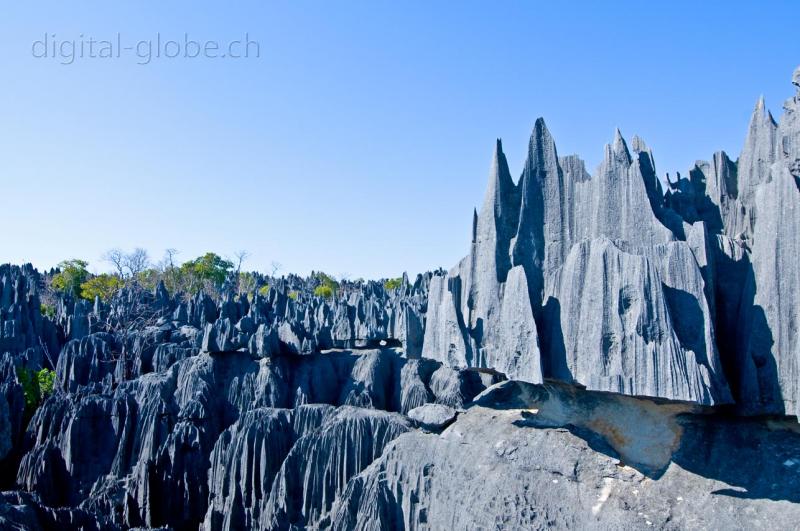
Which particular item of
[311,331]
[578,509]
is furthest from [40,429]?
[578,509]

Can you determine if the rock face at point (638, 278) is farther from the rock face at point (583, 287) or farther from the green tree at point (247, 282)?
the green tree at point (247, 282)

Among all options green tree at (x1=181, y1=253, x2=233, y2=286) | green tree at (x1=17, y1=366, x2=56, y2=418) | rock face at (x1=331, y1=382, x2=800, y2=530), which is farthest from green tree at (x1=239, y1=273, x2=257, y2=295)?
rock face at (x1=331, y1=382, x2=800, y2=530)

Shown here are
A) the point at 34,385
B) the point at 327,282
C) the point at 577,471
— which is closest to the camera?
the point at 577,471

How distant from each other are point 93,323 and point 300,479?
96.3 feet

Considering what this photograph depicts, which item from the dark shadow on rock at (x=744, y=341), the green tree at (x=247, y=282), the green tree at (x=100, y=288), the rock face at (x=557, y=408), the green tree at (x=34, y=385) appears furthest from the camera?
the green tree at (x=247, y=282)

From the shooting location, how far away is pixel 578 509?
1111 cm

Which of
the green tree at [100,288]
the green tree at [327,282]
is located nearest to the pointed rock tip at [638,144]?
the green tree at [327,282]

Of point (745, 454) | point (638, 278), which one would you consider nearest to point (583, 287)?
point (638, 278)

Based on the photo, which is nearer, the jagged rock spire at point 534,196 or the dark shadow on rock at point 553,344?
the dark shadow on rock at point 553,344

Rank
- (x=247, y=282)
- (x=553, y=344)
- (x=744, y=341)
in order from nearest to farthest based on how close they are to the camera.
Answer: (x=744, y=341) < (x=553, y=344) < (x=247, y=282)

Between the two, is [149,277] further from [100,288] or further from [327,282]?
[327,282]

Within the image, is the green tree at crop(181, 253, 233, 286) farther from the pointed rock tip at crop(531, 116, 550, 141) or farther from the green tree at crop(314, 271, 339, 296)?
the pointed rock tip at crop(531, 116, 550, 141)

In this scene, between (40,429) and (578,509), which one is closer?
(578,509)

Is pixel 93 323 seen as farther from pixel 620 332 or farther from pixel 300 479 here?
pixel 620 332
